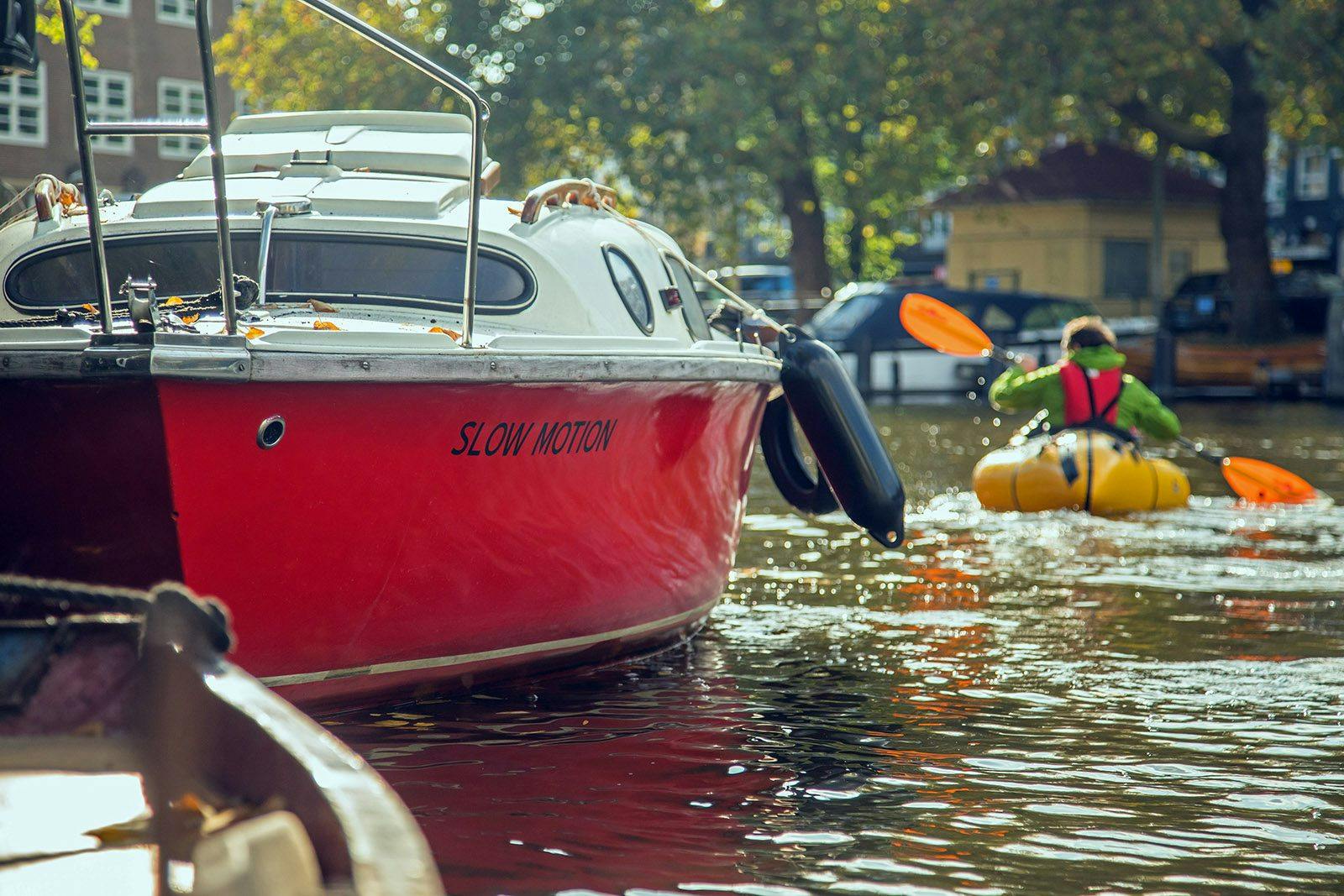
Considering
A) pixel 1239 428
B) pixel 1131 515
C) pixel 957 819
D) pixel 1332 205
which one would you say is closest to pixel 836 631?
pixel 957 819

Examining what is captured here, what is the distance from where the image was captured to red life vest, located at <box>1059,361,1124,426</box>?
13.0 metres

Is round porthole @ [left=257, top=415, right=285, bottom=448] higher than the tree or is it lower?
lower

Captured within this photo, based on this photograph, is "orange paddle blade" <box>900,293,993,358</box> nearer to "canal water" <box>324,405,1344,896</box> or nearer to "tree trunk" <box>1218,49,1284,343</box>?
"canal water" <box>324,405,1344,896</box>

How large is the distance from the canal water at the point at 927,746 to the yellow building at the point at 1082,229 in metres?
33.0

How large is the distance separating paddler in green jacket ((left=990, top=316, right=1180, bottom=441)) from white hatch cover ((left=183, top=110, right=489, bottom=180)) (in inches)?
217

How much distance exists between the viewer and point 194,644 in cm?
319

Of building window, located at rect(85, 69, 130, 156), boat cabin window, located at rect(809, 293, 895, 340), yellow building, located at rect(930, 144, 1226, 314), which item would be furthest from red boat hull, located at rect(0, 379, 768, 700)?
yellow building, located at rect(930, 144, 1226, 314)

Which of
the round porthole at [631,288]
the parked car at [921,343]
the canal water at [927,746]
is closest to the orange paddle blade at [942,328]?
the canal water at [927,746]

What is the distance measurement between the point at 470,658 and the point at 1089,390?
24.5 feet

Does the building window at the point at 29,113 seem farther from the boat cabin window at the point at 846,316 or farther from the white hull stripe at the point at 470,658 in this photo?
the white hull stripe at the point at 470,658

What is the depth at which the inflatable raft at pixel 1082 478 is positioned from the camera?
12.9 meters

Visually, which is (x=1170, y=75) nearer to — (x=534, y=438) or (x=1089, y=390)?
(x=1089, y=390)

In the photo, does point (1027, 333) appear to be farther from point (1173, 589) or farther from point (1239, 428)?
point (1173, 589)

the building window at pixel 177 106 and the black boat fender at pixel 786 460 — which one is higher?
the building window at pixel 177 106
